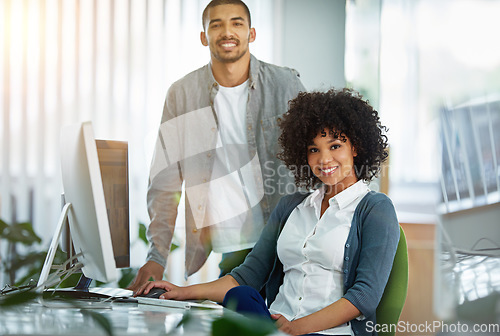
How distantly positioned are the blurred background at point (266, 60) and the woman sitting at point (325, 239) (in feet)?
1.43

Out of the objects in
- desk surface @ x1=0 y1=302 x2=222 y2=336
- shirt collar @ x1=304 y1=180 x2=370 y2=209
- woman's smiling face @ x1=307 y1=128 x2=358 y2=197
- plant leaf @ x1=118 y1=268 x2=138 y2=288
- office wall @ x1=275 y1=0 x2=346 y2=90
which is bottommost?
plant leaf @ x1=118 y1=268 x2=138 y2=288

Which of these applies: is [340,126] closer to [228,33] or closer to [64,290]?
[228,33]

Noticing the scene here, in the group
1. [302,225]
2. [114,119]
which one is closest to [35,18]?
[114,119]

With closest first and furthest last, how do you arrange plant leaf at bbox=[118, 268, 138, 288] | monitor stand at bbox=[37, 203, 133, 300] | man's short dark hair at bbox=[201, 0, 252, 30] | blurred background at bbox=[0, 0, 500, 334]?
monitor stand at bbox=[37, 203, 133, 300]
blurred background at bbox=[0, 0, 500, 334]
man's short dark hair at bbox=[201, 0, 252, 30]
plant leaf at bbox=[118, 268, 138, 288]

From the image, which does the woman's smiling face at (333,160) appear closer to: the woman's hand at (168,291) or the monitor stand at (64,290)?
the woman's hand at (168,291)

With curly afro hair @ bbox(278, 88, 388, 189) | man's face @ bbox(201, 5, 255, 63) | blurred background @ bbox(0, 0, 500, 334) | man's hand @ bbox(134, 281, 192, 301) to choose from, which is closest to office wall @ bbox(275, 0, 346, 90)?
blurred background @ bbox(0, 0, 500, 334)

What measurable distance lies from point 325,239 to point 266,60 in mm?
1025

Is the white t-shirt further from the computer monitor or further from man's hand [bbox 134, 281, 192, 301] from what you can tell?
the computer monitor

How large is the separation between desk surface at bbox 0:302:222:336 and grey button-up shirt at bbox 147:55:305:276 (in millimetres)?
1018

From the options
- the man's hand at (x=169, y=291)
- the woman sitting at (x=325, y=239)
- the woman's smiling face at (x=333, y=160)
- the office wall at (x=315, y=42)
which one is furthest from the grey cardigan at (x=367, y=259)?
the office wall at (x=315, y=42)

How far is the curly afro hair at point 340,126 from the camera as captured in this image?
1611mm

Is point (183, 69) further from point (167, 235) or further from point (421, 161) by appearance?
point (421, 161)

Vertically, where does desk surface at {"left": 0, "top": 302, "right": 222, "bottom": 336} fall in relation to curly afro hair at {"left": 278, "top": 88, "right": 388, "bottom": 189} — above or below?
below

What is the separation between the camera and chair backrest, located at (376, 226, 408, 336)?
1410mm
